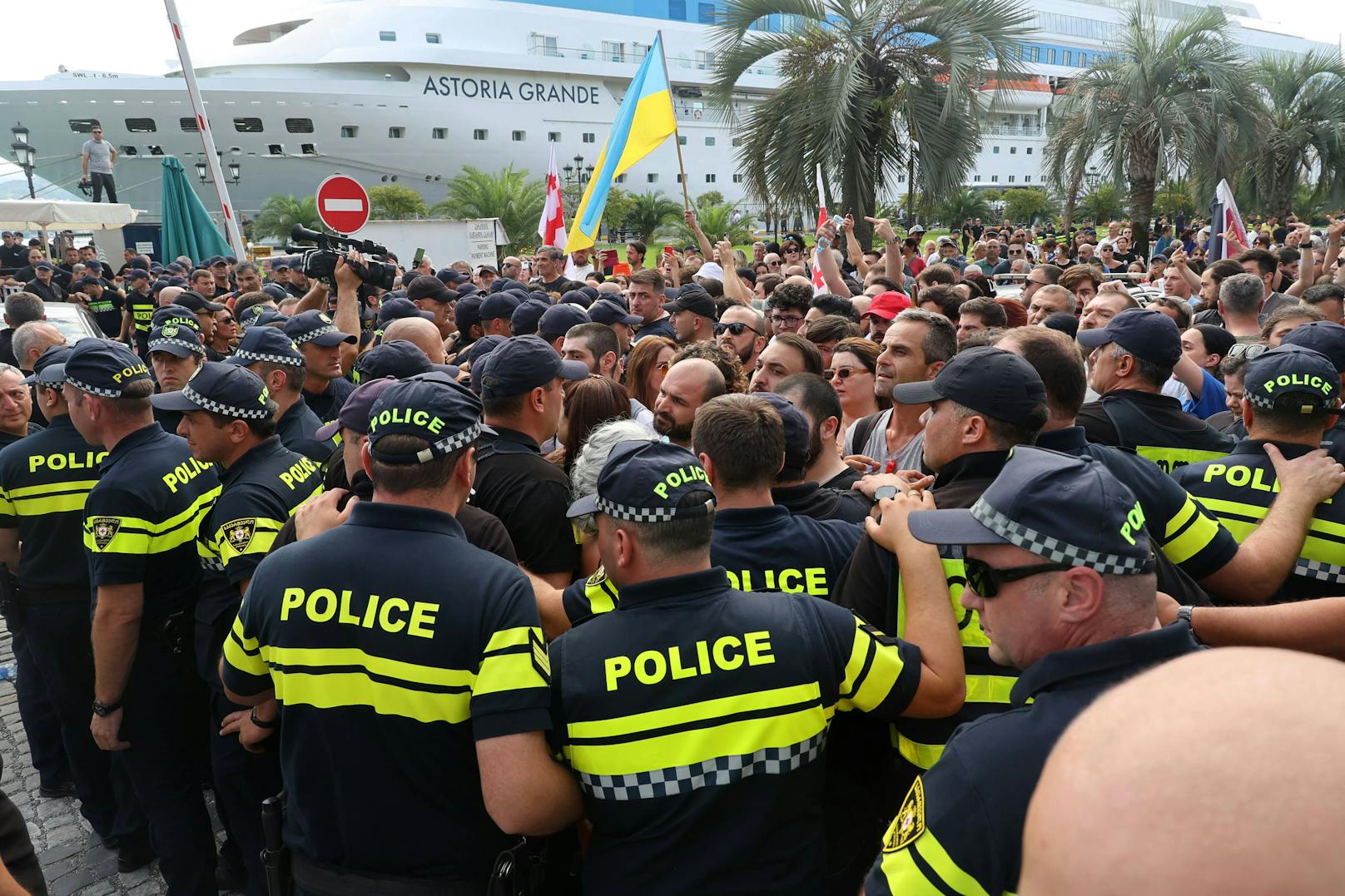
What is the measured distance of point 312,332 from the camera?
17.6 ft

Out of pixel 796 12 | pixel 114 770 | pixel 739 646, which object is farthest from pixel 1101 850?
pixel 796 12

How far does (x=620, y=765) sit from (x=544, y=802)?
216mm

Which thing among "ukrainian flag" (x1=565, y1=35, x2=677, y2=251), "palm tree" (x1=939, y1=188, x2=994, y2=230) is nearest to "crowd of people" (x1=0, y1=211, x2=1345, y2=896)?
"ukrainian flag" (x1=565, y1=35, x2=677, y2=251)

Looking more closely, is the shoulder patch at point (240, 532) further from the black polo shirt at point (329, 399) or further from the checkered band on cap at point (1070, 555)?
the checkered band on cap at point (1070, 555)

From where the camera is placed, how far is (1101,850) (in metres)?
0.81

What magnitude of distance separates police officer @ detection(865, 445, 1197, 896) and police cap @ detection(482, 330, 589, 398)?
195 cm

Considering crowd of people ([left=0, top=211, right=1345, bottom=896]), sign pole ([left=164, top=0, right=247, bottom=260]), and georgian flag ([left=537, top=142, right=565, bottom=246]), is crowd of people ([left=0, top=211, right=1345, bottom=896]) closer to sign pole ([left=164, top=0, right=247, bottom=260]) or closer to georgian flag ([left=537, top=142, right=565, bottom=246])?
sign pole ([left=164, top=0, right=247, bottom=260])

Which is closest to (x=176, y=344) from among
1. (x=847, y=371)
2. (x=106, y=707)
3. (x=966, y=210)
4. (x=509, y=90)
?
(x=106, y=707)

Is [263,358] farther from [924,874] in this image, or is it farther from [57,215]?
[57,215]

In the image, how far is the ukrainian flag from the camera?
371 inches

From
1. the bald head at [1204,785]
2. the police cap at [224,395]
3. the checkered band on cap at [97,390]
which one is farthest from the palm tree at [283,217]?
the bald head at [1204,785]

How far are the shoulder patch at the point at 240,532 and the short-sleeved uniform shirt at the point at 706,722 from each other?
161cm

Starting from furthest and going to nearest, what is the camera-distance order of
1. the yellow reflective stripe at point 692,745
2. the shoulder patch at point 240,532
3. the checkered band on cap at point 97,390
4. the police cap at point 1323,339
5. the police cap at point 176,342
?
1. the police cap at point 176,342
2. the checkered band on cap at point 97,390
3. the police cap at point 1323,339
4. the shoulder patch at point 240,532
5. the yellow reflective stripe at point 692,745

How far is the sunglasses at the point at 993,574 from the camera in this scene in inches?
66.9
